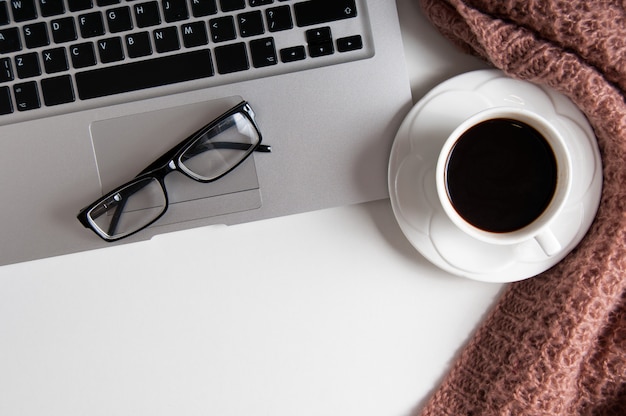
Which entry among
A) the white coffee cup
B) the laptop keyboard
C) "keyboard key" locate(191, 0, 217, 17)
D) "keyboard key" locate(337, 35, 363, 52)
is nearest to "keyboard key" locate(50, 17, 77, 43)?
the laptop keyboard

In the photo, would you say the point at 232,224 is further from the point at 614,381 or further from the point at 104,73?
the point at 614,381

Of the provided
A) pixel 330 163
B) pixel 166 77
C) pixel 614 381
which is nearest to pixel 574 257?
pixel 614 381

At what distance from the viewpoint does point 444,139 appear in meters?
0.53

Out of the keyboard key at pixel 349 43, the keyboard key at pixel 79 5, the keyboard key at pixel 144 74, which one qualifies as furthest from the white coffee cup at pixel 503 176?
the keyboard key at pixel 79 5

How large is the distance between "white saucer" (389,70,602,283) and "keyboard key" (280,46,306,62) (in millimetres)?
105

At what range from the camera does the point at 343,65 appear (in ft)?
1.72

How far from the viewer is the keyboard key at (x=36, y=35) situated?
0.53 meters

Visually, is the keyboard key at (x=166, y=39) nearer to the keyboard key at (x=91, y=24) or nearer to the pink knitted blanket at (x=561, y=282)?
the keyboard key at (x=91, y=24)

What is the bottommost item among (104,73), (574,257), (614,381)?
(614,381)

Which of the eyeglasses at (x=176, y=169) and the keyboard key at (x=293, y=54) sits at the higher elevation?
the keyboard key at (x=293, y=54)

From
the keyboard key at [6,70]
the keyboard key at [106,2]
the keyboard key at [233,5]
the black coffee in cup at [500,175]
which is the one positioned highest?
the keyboard key at [106,2]

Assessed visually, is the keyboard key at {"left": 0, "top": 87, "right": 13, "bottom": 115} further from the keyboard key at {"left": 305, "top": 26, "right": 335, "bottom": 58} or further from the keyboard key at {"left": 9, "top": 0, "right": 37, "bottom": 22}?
the keyboard key at {"left": 305, "top": 26, "right": 335, "bottom": 58}

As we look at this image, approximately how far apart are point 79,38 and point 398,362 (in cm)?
41

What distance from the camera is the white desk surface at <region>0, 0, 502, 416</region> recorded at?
57 cm
